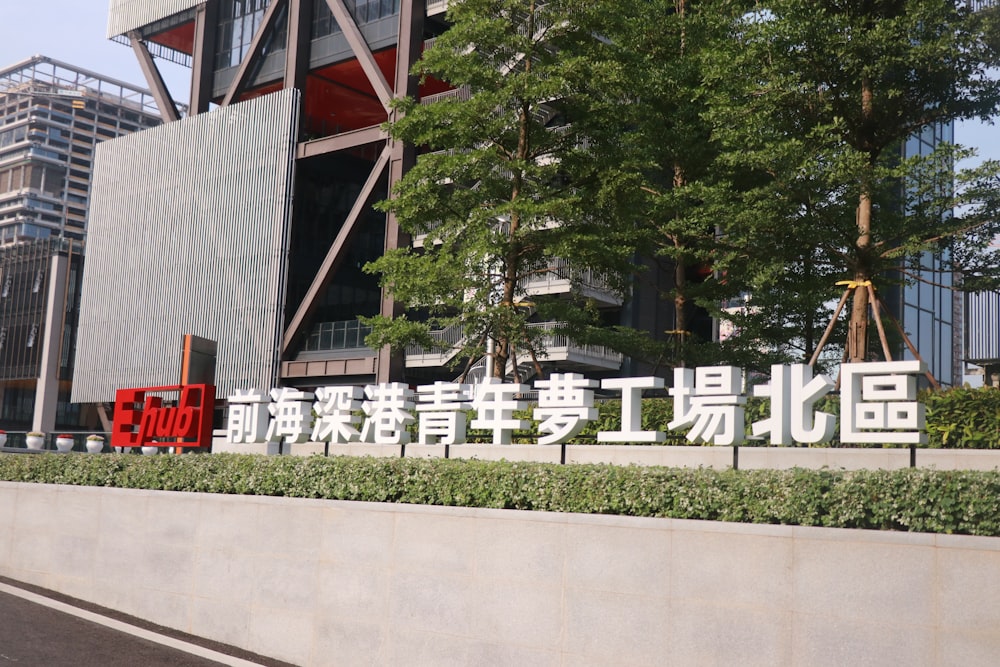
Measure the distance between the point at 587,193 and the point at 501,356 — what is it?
357 cm

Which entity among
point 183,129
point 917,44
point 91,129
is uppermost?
point 91,129

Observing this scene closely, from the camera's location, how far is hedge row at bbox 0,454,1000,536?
24.7ft

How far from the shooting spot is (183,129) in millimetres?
41188

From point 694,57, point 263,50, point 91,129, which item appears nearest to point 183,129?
point 263,50

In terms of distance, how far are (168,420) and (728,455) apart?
8.74 metres

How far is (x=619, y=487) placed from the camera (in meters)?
9.16

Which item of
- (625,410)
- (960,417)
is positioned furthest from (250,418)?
(960,417)

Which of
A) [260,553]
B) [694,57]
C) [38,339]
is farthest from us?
[38,339]

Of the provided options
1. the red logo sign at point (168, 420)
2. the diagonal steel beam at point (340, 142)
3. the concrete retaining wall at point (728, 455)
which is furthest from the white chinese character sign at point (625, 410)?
the diagonal steel beam at point (340, 142)

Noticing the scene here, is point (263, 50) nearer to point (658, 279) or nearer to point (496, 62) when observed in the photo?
point (658, 279)

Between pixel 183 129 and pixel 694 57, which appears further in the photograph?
pixel 183 129

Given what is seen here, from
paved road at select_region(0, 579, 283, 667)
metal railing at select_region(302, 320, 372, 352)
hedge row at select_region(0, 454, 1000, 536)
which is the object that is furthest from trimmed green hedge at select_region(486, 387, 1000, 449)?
metal railing at select_region(302, 320, 372, 352)

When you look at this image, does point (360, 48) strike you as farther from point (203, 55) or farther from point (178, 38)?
point (178, 38)

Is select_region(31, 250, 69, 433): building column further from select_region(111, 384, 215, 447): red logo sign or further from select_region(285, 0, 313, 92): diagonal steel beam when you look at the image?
select_region(111, 384, 215, 447): red logo sign
